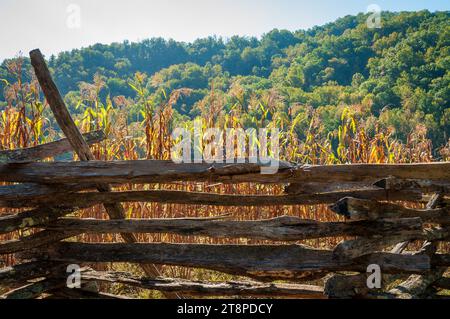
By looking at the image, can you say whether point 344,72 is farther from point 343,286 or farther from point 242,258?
point 343,286

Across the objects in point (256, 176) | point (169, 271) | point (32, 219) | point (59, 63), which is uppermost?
point (59, 63)

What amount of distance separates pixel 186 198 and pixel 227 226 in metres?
0.35

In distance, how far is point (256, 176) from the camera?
133 inches

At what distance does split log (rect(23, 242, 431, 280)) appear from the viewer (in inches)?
130

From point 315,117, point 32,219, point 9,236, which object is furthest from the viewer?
point 315,117

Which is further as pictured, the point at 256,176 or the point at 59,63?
the point at 59,63

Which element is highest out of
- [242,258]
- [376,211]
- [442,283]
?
[376,211]

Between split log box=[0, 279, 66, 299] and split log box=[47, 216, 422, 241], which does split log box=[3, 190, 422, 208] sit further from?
split log box=[0, 279, 66, 299]

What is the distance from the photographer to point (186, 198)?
3727 millimetres

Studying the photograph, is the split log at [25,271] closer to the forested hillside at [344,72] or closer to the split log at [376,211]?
the split log at [376,211]

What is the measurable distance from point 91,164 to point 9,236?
1.83 metres

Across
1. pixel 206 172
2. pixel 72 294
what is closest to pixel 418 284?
pixel 206 172
